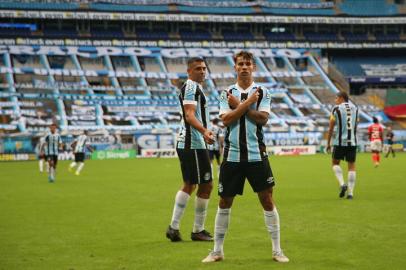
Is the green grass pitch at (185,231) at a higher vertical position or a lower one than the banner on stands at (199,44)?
lower

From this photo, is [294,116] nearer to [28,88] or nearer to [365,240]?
[28,88]

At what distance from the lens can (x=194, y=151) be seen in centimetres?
942

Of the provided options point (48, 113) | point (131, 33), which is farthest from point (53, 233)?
point (131, 33)

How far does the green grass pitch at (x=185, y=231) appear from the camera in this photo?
779cm

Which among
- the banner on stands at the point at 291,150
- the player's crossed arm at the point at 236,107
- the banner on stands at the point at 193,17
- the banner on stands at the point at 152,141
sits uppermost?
the banner on stands at the point at 193,17

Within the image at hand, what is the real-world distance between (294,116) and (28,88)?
2483 cm

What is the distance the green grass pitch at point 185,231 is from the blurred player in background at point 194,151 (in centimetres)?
31

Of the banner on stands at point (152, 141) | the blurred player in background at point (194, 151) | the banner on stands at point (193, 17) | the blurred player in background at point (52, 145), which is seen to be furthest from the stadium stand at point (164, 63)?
the blurred player in background at point (194, 151)

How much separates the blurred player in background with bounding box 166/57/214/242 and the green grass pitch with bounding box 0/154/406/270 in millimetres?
305

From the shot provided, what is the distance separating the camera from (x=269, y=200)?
7684mm

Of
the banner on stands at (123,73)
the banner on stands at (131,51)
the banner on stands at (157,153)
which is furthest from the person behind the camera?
the banner on stands at (131,51)

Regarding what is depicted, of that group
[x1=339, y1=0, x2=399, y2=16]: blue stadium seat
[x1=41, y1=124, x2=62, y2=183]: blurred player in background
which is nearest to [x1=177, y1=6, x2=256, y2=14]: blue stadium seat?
[x1=339, y1=0, x2=399, y2=16]: blue stadium seat

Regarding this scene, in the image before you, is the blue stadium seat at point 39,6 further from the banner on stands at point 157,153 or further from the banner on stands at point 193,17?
the banner on stands at point 157,153

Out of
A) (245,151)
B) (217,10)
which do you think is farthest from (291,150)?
(245,151)
